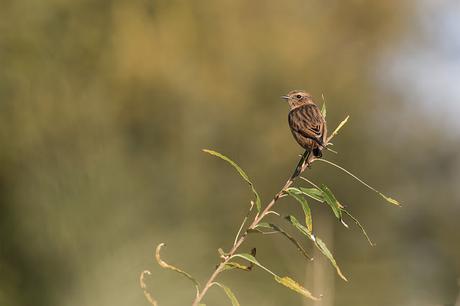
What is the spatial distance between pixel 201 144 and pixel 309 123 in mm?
6539

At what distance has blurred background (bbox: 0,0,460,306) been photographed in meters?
7.57

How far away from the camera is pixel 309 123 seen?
3529mm

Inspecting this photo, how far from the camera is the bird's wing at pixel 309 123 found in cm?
335

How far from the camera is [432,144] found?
41.1 ft

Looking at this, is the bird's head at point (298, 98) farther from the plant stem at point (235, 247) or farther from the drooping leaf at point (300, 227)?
the drooping leaf at point (300, 227)

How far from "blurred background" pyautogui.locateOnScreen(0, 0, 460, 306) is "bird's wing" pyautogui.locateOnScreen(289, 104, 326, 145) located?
80.1 inches

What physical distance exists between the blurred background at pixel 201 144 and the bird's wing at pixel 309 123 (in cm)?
204

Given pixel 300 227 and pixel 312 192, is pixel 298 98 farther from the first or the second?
pixel 300 227

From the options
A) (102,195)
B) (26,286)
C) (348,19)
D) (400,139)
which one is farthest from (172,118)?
(348,19)

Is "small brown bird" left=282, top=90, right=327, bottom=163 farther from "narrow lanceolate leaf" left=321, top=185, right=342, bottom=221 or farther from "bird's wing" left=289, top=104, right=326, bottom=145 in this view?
"narrow lanceolate leaf" left=321, top=185, right=342, bottom=221

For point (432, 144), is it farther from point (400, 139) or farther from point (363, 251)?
point (363, 251)

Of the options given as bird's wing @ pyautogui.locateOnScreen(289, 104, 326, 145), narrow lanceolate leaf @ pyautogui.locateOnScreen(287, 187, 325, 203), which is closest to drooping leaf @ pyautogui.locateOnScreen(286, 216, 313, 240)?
narrow lanceolate leaf @ pyautogui.locateOnScreen(287, 187, 325, 203)

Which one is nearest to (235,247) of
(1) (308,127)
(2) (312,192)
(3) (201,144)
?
(2) (312,192)

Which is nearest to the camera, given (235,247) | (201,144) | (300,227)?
(235,247)
